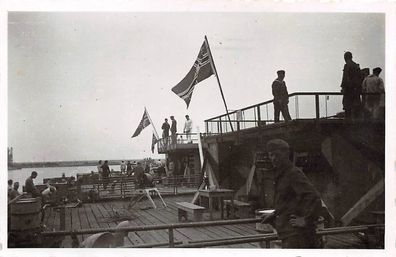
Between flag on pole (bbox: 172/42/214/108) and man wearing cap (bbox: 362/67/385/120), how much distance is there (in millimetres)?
2154

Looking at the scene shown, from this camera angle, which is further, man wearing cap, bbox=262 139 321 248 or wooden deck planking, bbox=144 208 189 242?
wooden deck planking, bbox=144 208 189 242

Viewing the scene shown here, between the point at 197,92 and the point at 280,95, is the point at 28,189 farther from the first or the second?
the point at 280,95

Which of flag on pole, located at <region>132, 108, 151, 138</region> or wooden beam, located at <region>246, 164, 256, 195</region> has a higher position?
flag on pole, located at <region>132, 108, 151, 138</region>

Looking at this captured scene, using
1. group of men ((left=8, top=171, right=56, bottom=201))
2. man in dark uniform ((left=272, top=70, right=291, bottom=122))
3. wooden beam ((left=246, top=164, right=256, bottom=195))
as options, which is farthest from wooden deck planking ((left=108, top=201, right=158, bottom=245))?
man in dark uniform ((left=272, top=70, right=291, bottom=122))

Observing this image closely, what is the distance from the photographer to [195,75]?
5734 millimetres

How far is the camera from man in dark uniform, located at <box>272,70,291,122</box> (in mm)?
5188

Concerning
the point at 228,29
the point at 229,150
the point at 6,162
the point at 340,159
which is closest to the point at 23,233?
the point at 6,162

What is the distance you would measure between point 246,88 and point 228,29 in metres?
1.07

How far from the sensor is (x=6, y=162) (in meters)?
4.57

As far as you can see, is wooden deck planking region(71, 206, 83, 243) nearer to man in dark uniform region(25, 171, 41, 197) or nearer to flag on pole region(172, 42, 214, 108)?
man in dark uniform region(25, 171, 41, 197)

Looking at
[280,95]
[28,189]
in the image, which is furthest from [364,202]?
[28,189]

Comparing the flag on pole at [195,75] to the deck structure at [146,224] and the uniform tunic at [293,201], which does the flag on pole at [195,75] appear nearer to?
the deck structure at [146,224]

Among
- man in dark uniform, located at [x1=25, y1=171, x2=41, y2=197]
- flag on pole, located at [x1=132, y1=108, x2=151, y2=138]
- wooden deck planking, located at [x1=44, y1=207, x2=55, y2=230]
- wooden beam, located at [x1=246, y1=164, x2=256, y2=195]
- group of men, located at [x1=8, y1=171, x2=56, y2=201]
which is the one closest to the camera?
group of men, located at [x1=8, y1=171, x2=56, y2=201]
